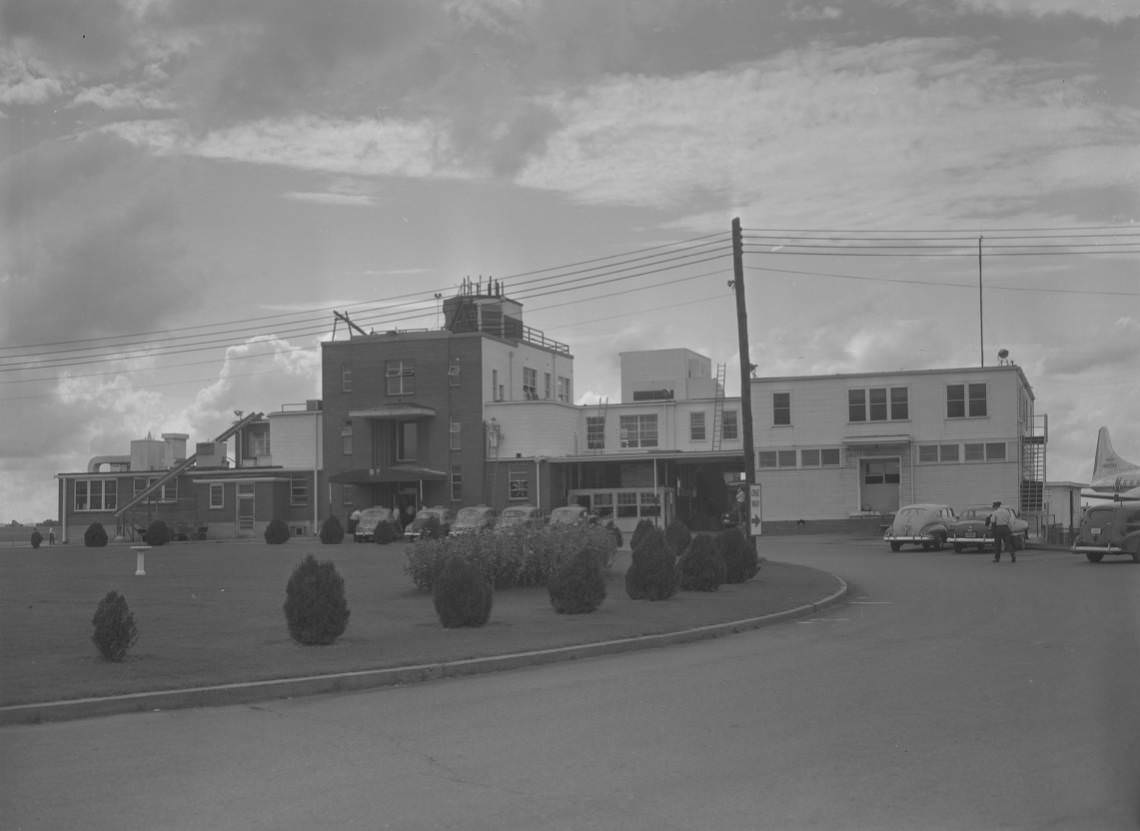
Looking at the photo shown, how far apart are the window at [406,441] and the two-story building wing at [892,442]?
65.7ft

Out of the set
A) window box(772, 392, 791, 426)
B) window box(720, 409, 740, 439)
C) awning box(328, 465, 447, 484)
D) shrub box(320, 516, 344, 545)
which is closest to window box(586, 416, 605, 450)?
window box(720, 409, 740, 439)

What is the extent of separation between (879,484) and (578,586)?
152 feet

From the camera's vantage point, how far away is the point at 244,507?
73.9 m

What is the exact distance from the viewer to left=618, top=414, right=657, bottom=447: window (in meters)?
73.1

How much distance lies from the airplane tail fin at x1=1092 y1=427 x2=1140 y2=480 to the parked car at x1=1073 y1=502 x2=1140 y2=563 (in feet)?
136

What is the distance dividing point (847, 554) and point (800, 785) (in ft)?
117

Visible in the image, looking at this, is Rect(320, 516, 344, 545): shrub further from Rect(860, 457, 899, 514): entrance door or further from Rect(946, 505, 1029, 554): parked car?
Rect(860, 457, 899, 514): entrance door

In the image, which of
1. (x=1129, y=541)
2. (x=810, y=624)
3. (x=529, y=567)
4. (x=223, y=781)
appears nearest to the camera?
(x=223, y=781)

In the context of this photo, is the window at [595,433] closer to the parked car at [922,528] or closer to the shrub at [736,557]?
the parked car at [922,528]

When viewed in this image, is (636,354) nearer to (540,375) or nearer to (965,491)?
(540,375)

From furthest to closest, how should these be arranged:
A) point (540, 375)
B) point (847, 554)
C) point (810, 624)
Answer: point (540, 375) → point (847, 554) → point (810, 624)

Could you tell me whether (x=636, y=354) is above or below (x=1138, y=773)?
above

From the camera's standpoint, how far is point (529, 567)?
26.2 m

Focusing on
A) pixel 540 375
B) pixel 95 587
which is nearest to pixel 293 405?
pixel 540 375
